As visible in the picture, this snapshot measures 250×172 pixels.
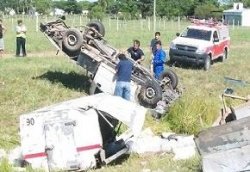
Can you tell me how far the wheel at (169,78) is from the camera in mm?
17266

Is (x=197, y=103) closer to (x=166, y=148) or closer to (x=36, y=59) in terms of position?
(x=166, y=148)

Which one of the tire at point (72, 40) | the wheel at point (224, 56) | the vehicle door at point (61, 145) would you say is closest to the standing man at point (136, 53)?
the tire at point (72, 40)

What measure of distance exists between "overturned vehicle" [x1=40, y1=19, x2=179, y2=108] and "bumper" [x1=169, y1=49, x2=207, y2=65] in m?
7.16

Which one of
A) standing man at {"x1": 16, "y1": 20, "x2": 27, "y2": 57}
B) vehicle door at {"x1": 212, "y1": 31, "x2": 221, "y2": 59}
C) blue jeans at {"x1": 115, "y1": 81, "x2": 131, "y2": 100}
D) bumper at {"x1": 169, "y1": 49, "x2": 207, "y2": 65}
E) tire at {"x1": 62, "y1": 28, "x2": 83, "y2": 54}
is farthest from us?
vehicle door at {"x1": 212, "y1": 31, "x2": 221, "y2": 59}

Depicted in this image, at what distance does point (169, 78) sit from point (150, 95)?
1.56 meters

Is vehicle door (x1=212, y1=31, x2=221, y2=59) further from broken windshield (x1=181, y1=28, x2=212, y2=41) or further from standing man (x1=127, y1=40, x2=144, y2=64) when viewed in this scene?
standing man (x1=127, y1=40, x2=144, y2=64)

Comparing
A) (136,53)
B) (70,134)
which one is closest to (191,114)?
(136,53)

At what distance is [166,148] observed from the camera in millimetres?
11781

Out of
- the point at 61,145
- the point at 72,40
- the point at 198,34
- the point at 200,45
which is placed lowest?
the point at 61,145

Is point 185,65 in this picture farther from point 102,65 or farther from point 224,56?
point 102,65

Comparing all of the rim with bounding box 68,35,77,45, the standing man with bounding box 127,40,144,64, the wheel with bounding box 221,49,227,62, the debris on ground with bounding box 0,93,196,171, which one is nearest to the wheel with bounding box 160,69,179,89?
the standing man with bounding box 127,40,144,64

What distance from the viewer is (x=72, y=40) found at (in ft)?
54.6

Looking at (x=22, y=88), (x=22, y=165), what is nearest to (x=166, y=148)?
(x=22, y=165)

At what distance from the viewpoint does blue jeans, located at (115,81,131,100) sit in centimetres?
1503
